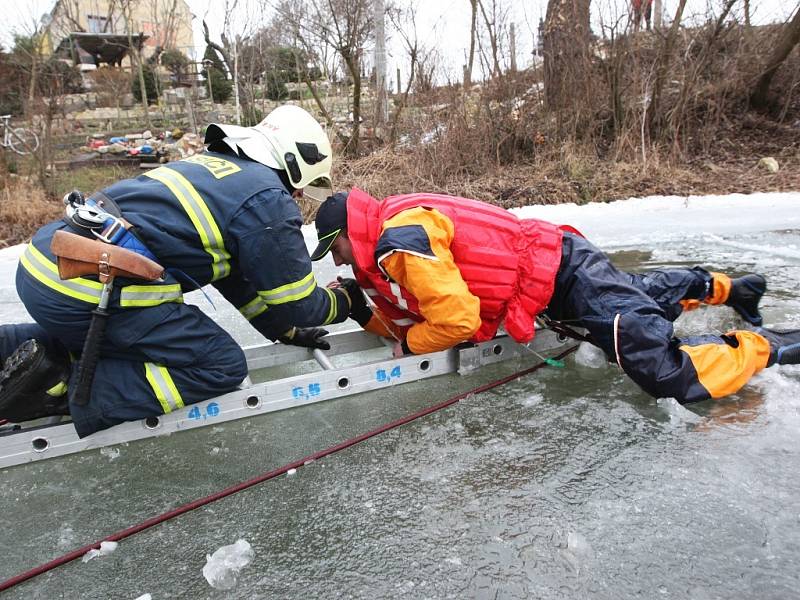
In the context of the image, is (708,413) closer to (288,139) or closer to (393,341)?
(393,341)

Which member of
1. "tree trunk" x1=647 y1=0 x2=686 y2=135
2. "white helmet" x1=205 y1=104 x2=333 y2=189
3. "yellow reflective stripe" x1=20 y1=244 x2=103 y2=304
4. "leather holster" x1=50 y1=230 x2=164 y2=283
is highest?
"tree trunk" x1=647 y1=0 x2=686 y2=135

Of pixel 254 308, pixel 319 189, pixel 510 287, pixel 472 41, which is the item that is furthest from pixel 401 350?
pixel 472 41

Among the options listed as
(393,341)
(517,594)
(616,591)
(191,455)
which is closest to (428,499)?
(517,594)

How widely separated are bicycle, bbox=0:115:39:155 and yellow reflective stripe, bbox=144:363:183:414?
25.1ft

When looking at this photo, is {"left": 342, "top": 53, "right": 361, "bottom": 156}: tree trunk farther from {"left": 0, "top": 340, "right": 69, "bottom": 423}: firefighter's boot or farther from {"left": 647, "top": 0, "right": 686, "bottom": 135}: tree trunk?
{"left": 0, "top": 340, "right": 69, "bottom": 423}: firefighter's boot

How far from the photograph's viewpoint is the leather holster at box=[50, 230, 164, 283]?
2006 mm

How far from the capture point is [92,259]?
201 centimetres

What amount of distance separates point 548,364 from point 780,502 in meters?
1.29

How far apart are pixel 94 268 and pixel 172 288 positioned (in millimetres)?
284

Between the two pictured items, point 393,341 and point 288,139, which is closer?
point 288,139

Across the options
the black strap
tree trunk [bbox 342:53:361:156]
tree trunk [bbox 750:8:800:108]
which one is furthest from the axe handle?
tree trunk [bbox 750:8:800:108]

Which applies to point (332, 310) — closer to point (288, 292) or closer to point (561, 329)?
point (288, 292)

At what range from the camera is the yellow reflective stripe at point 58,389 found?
2270mm

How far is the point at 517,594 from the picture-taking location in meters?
1.63
